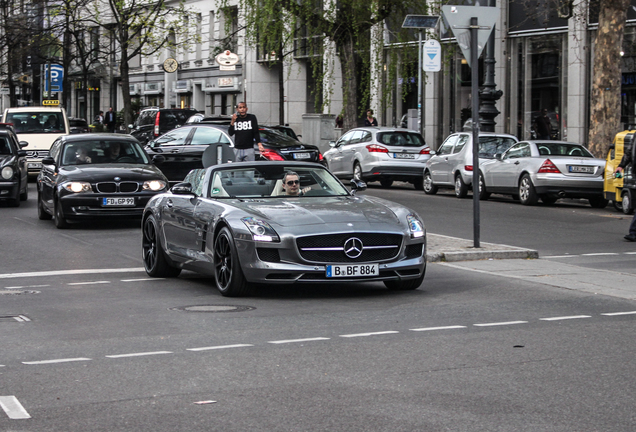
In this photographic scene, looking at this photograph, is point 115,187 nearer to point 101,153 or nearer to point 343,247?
point 101,153

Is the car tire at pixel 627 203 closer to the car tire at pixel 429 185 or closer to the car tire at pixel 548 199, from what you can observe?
the car tire at pixel 548 199

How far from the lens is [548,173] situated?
23.1m

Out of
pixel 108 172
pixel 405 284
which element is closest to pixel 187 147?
pixel 108 172

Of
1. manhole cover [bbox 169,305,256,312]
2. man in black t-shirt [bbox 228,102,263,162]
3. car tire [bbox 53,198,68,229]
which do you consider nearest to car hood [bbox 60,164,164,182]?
car tire [bbox 53,198,68,229]

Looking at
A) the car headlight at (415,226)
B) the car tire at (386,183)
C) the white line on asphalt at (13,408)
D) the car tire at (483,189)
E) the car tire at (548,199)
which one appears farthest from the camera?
the car tire at (386,183)

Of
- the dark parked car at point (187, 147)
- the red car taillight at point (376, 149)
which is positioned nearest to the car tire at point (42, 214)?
the dark parked car at point (187, 147)

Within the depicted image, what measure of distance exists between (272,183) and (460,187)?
1566cm

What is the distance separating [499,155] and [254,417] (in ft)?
66.5

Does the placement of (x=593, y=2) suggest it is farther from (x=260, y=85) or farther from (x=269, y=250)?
(x=260, y=85)

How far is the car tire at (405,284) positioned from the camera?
34.4 ft

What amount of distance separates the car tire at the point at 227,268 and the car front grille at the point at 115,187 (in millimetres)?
7521

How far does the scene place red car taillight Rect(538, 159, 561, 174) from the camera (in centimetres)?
2311

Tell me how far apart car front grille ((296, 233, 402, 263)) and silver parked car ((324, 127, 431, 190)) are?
1907 centimetres

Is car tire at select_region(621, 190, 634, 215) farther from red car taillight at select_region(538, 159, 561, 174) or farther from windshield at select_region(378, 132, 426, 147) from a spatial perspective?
windshield at select_region(378, 132, 426, 147)
